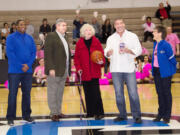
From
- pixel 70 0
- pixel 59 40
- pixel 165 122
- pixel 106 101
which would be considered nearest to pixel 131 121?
pixel 165 122

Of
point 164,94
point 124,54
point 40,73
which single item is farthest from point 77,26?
A: point 164,94

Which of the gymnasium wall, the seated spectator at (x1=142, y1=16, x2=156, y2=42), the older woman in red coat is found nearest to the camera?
the older woman in red coat

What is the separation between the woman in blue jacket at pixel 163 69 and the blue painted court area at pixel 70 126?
0.28m

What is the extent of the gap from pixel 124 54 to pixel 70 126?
144cm

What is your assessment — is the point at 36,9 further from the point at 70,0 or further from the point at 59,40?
the point at 59,40

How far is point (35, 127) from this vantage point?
651cm

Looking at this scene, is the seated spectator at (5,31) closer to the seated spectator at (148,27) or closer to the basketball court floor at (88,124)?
the seated spectator at (148,27)

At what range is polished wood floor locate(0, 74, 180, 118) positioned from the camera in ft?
26.1

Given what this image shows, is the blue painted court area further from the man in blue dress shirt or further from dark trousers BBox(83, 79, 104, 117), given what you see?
the man in blue dress shirt

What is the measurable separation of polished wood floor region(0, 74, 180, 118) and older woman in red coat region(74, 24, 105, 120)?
2.48 ft

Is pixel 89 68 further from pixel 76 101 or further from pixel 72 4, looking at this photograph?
pixel 72 4

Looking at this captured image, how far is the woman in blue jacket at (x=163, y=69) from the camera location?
6.43 meters

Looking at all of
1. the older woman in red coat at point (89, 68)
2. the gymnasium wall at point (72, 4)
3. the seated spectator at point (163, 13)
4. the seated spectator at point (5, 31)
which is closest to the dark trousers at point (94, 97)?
the older woman in red coat at point (89, 68)

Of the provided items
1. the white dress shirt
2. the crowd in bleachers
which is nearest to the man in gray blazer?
the white dress shirt
